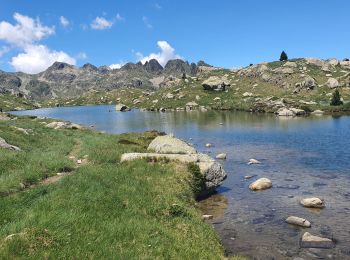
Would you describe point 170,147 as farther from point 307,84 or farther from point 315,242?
point 307,84

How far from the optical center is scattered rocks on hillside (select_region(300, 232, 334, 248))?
24719 millimetres

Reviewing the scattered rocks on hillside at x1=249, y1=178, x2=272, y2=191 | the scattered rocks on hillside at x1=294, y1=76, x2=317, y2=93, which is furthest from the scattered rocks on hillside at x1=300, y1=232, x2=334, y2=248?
the scattered rocks on hillside at x1=294, y1=76, x2=317, y2=93

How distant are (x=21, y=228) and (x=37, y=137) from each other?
123ft

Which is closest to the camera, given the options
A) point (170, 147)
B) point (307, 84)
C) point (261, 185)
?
point (261, 185)

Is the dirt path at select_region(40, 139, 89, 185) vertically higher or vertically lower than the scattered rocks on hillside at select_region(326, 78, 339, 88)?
lower

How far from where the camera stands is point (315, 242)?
986 inches

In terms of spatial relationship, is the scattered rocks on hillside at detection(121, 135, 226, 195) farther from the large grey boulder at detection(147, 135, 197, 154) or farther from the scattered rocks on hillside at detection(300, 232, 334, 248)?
the scattered rocks on hillside at detection(300, 232, 334, 248)

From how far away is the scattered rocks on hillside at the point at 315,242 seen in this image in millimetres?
24719

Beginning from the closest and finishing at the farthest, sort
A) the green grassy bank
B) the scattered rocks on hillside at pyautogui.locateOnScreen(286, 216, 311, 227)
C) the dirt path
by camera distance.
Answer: the green grassy bank, the scattered rocks on hillside at pyautogui.locateOnScreen(286, 216, 311, 227), the dirt path

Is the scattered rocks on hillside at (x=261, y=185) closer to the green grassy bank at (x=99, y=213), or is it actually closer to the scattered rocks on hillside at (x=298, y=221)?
the green grassy bank at (x=99, y=213)

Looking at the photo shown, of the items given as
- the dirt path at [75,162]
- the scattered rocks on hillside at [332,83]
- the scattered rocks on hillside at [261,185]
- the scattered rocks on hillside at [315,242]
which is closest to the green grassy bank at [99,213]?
the dirt path at [75,162]

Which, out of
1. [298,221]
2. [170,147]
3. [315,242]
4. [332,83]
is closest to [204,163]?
[170,147]

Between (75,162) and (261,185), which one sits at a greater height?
(75,162)

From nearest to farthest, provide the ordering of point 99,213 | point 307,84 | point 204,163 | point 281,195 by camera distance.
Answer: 1. point 99,213
2. point 281,195
3. point 204,163
4. point 307,84
